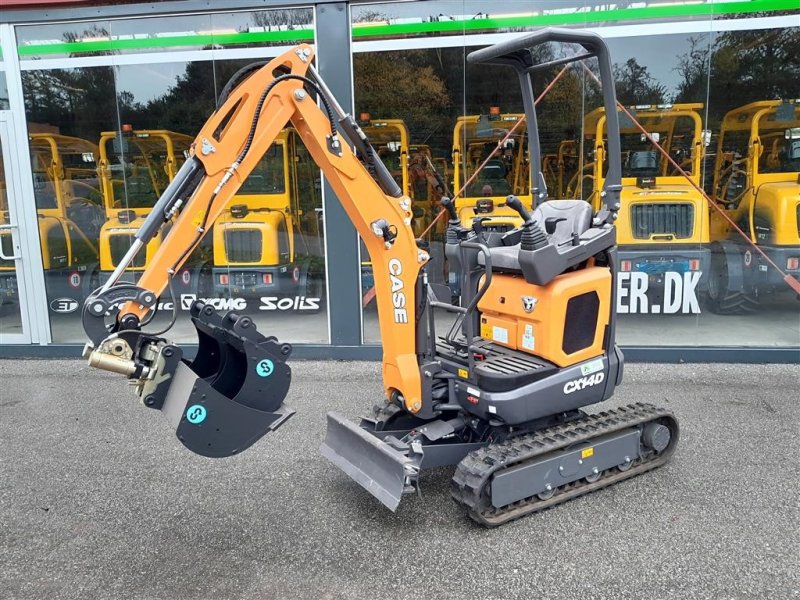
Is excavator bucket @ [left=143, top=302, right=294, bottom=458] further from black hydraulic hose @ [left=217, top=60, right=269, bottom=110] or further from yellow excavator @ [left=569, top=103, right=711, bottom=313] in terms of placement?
yellow excavator @ [left=569, top=103, right=711, bottom=313]

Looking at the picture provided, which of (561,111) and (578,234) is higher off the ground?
(561,111)

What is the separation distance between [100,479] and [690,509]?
3.59 meters

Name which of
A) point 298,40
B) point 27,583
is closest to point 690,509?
point 27,583

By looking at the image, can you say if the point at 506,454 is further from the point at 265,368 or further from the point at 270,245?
the point at 270,245

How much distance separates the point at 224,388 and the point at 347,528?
1.00 metres

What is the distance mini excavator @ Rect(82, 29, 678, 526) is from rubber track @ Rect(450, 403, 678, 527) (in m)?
0.01

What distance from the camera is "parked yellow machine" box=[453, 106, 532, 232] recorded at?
23.4 feet

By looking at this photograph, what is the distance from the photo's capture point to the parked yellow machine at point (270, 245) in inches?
290

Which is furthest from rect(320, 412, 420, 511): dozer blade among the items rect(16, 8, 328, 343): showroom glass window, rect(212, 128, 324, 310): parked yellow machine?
rect(212, 128, 324, 310): parked yellow machine

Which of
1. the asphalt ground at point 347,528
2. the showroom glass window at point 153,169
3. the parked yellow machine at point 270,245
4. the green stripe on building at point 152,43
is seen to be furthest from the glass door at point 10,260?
the asphalt ground at point 347,528

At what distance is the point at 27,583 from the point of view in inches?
119

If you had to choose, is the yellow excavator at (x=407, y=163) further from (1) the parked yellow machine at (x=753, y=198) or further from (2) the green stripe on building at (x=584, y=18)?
(1) the parked yellow machine at (x=753, y=198)

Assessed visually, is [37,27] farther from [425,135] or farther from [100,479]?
[100,479]

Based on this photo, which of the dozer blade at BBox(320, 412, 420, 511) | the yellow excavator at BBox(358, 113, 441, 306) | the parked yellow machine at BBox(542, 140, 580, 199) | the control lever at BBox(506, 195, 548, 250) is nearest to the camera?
the dozer blade at BBox(320, 412, 420, 511)
